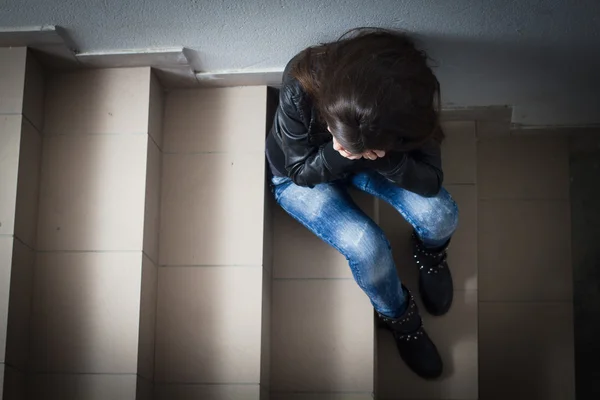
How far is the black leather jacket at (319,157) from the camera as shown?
8.84 ft

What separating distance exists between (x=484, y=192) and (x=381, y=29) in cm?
114

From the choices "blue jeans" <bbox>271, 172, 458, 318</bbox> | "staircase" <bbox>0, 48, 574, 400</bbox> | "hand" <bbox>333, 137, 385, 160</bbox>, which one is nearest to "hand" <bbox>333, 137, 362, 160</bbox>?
"hand" <bbox>333, 137, 385, 160</bbox>

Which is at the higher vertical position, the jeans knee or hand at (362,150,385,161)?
hand at (362,150,385,161)

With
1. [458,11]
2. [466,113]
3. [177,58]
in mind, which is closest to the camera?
[458,11]

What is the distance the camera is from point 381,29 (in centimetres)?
286

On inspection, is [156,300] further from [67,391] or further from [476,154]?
[476,154]

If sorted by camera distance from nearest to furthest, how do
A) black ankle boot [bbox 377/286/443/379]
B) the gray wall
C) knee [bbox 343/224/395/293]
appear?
the gray wall
knee [bbox 343/224/395/293]
black ankle boot [bbox 377/286/443/379]

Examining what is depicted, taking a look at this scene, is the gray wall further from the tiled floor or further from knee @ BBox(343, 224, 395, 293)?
knee @ BBox(343, 224, 395, 293)

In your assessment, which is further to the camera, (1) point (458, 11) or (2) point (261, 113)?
(2) point (261, 113)

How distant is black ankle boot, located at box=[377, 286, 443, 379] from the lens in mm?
3242

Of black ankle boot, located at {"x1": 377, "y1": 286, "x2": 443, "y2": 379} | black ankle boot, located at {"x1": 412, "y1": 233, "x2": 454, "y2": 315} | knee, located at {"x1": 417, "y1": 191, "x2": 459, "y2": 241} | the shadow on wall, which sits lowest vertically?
black ankle boot, located at {"x1": 377, "y1": 286, "x2": 443, "y2": 379}

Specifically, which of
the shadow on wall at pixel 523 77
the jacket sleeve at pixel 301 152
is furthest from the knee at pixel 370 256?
the shadow on wall at pixel 523 77

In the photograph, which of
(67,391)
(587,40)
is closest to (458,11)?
(587,40)

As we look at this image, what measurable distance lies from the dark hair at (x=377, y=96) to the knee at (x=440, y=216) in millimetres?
546
